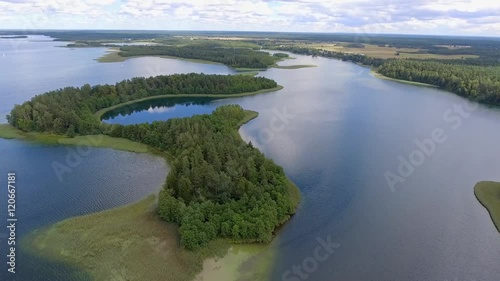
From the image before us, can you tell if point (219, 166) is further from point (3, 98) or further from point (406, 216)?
point (3, 98)

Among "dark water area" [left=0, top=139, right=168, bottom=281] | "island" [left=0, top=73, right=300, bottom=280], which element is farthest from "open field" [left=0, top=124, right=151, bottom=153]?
"dark water area" [left=0, top=139, right=168, bottom=281]

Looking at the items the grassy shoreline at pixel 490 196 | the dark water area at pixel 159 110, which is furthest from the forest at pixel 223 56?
the grassy shoreline at pixel 490 196

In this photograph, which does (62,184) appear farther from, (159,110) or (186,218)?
(159,110)

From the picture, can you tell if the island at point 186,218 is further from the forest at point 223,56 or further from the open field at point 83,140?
the forest at point 223,56

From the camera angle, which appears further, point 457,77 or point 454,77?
point 457,77

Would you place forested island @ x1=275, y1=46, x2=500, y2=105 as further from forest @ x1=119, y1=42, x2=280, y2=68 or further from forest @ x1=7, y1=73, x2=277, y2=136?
forest @ x1=7, y1=73, x2=277, y2=136

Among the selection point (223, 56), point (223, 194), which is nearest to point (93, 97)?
point (223, 194)
